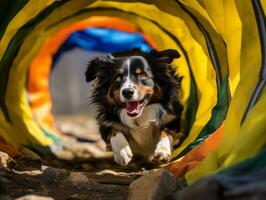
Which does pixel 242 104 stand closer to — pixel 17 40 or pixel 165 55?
pixel 165 55

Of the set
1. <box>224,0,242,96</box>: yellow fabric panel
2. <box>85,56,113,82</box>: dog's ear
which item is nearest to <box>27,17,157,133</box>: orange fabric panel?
<box>85,56,113,82</box>: dog's ear

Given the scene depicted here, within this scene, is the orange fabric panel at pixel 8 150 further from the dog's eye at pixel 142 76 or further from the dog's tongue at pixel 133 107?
the dog's eye at pixel 142 76

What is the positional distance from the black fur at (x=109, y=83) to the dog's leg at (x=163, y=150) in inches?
13.4

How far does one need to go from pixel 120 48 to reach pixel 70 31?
0.97 m

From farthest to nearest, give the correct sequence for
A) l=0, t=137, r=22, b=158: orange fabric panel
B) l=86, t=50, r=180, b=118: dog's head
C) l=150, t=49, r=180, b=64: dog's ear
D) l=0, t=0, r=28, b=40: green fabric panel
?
l=150, t=49, r=180, b=64: dog's ear, l=86, t=50, r=180, b=118: dog's head, l=0, t=137, r=22, b=158: orange fabric panel, l=0, t=0, r=28, b=40: green fabric panel

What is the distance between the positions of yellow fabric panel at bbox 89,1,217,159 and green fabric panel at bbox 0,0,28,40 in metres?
1.58

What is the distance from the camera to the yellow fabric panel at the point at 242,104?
3271mm

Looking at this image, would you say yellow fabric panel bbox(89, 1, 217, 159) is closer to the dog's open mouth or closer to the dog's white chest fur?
the dog's white chest fur

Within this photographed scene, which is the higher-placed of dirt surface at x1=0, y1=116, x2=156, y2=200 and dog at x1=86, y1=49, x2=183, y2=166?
dog at x1=86, y1=49, x2=183, y2=166

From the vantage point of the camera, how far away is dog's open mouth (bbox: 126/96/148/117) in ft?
17.4

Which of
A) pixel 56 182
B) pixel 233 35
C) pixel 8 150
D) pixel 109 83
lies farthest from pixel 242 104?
pixel 8 150

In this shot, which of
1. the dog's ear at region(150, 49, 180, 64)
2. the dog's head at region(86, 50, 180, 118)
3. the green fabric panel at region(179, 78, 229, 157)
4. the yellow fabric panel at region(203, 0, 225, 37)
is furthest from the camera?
the dog's ear at region(150, 49, 180, 64)

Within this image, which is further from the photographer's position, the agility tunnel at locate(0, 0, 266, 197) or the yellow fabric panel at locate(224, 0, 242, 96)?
the yellow fabric panel at locate(224, 0, 242, 96)

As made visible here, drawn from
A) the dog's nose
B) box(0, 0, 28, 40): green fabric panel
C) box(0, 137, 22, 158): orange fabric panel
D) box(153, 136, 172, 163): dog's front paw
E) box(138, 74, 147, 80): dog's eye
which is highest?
box(0, 0, 28, 40): green fabric panel
